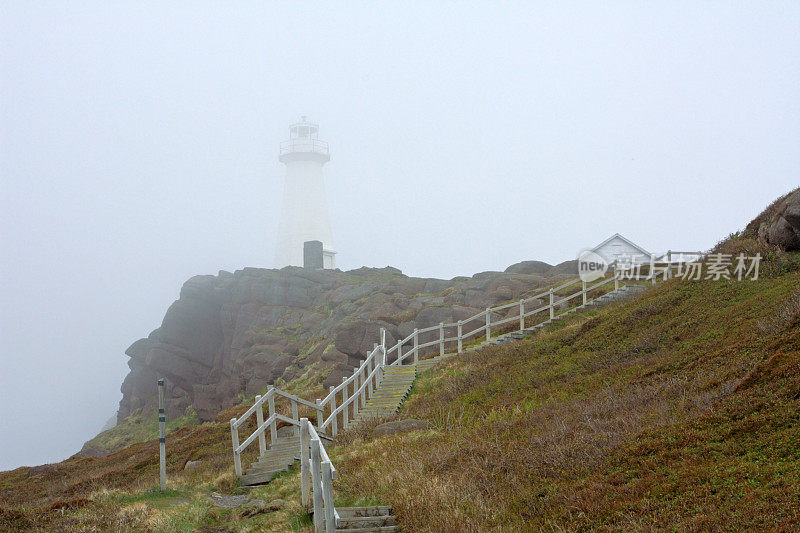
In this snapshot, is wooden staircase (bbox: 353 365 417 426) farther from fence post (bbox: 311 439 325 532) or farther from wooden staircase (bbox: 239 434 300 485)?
fence post (bbox: 311 439 325 532)

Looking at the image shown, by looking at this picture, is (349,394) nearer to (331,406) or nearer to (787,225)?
(331,406)

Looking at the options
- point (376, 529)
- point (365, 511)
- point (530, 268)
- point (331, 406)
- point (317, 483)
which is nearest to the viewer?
point (376, 529)

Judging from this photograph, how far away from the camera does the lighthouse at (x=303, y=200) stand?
57.6 metres

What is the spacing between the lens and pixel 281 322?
146 feet

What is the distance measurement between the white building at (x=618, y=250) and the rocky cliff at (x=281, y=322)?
3.66 metres

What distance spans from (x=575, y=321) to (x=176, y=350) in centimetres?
3195

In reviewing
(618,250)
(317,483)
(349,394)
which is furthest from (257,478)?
(618,250)

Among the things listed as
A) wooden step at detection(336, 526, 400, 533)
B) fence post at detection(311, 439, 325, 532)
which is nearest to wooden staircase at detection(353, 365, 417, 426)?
fence post at detection(311, 439, 325, 532)

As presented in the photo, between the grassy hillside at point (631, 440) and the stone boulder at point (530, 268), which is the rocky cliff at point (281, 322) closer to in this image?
the stone boulder at point (530, 268)

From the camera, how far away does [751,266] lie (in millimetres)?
18516

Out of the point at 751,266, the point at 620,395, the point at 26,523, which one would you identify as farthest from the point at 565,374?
the point at 26,523

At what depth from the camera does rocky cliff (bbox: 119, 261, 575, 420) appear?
33531mm

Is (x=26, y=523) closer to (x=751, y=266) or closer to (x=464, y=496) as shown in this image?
(x=464, y=496)

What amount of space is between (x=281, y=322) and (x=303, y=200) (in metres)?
18.2
